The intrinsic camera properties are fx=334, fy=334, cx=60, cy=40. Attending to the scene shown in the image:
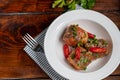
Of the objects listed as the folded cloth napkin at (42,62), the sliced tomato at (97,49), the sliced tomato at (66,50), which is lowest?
the folded cloth napkin at (42,62)

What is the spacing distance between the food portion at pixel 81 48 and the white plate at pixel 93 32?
0.03 meters

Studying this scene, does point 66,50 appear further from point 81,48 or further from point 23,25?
point 23,25

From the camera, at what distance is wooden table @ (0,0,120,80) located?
1.69m

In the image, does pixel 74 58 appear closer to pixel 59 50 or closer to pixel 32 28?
pixel 59 50

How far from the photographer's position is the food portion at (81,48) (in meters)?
1.64

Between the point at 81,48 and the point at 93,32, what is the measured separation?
0.13 metres

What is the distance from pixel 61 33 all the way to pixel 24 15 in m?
0.23

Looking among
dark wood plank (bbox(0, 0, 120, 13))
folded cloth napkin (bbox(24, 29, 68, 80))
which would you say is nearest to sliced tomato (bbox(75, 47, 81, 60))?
folded cloth napkin (bbox(24, 29, 68, 80))

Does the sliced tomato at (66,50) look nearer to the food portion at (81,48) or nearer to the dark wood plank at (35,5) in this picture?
the food portion at (81,48)

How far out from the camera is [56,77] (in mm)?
1672

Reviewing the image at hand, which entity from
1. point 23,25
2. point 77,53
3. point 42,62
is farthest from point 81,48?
point 23,25

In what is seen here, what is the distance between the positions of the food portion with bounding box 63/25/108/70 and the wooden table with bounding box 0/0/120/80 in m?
0.13

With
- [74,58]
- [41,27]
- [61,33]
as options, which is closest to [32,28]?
[41,27]

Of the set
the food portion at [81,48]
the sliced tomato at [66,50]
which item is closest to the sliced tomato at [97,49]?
the food portion at [81,48]
